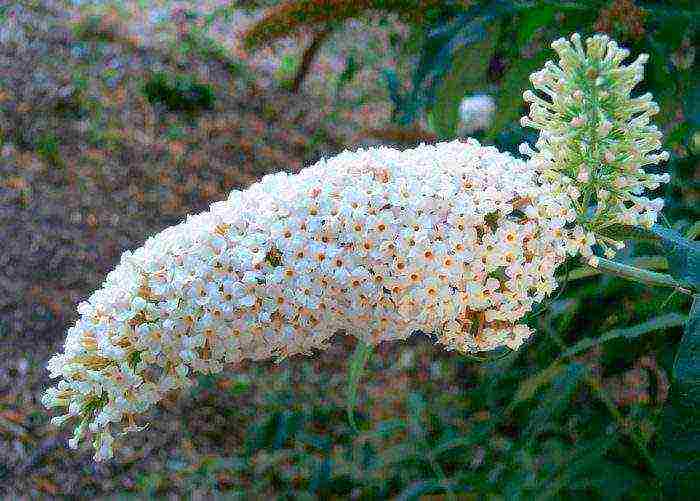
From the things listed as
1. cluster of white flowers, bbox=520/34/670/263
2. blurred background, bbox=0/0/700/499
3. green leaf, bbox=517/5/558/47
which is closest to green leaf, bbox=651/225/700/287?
cluster of white flowers, bbox=520/34/670/263

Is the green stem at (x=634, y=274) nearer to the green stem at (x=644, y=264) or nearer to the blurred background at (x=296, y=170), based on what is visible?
the blurred background at (x=296, y=170)

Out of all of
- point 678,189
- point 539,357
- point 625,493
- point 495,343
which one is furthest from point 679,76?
point 495,343

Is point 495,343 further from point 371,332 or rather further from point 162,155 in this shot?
point 162,155

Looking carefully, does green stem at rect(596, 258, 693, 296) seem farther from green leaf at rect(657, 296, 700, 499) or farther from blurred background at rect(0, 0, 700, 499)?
green leaf at rect(657, 296, 700, 499)

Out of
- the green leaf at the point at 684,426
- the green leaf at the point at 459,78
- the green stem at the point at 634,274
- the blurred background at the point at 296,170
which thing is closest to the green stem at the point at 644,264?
the blurred background at the point at 296,170

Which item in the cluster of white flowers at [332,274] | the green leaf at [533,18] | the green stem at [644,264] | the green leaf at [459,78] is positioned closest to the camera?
the cluster of white flowers at [332,274]

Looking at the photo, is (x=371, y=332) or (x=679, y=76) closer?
(x=371, y=332)
